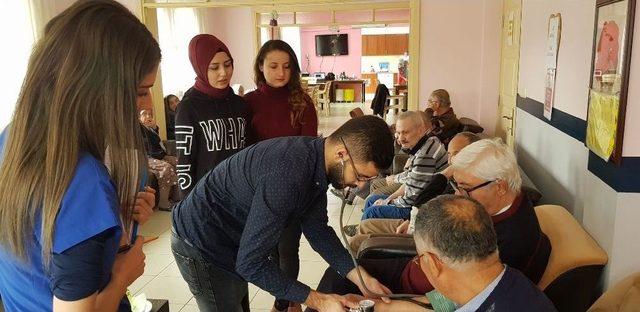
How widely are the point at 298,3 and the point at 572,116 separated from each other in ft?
10.2

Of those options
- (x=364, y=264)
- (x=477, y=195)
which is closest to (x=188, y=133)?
(x=364, y=264)

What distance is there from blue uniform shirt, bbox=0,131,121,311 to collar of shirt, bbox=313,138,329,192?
0.61m

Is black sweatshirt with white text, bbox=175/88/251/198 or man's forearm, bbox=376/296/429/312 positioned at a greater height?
black sweatshirt with white text, bbox=175/88/251/198

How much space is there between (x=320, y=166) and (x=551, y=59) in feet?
6.15

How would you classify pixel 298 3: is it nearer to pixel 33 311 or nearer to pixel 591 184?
pixel 591 184

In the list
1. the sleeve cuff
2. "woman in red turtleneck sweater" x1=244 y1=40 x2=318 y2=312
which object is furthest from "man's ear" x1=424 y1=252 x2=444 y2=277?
"woman in red turtleneck sweater" x1=244 y1=40 x2=318 y2=312

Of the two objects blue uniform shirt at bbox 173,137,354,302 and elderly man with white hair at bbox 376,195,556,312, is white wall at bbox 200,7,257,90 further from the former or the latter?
elderly man with white hair at bbox 376,195,556,312

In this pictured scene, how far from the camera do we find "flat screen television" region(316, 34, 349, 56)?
15133mm

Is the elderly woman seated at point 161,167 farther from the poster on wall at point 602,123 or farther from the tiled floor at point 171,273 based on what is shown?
the poster on wall at point 602,123

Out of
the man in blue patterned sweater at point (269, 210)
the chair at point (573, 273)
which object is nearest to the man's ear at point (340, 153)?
the man in blue patterned sweater at point (269, 210)

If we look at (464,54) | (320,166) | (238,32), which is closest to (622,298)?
(320,166)

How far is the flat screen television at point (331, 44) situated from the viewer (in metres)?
15.1

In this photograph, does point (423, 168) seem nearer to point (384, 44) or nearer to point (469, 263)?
point (469, 263)

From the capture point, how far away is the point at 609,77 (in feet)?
5.42
